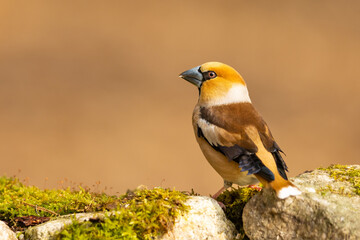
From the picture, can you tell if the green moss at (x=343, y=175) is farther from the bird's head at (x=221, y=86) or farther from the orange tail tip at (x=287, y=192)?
the bird's head at (x=221, y=86)

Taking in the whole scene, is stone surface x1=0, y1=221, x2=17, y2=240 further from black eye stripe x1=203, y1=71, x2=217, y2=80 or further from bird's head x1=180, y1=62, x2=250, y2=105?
black eye stripe x1=203, y1=71, x2=217, y2=80

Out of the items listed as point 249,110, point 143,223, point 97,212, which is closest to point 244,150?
point 249,110

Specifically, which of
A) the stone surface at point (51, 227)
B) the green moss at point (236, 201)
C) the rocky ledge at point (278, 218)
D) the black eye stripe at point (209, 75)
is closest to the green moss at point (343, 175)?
the rocky ledge at point (278, 218)

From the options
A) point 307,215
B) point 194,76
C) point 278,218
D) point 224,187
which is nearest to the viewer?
point 307,215

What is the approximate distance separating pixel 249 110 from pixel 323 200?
1212 mm

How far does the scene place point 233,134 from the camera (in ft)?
13.6

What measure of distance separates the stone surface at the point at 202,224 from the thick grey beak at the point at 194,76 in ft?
4.20

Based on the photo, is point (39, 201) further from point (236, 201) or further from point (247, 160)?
point (247, 160)

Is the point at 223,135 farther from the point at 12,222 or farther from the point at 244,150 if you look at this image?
the point at 12,222

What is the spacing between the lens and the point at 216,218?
398 centimetres

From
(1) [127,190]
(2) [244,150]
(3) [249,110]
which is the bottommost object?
(1) [127,190]

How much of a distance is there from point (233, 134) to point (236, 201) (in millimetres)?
740

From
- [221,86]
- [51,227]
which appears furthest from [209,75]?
[51,227]

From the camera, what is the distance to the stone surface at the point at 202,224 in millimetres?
3820
